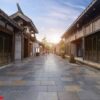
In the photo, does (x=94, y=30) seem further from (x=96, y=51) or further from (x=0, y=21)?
(x=0, y=21)

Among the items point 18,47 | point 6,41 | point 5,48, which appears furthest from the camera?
point 18,47

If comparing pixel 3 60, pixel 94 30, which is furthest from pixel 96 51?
pixel 3 60

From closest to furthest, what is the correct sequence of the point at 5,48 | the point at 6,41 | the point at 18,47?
the point at 5,48, the point at 6,41, the point at 18,47

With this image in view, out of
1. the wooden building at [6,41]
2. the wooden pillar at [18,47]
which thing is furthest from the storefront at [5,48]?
the wooden pillar at [18,47]

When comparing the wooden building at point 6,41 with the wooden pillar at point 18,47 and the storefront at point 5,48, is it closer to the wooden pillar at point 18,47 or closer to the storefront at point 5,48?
the storefront at point 5,48

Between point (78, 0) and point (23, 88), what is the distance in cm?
1018

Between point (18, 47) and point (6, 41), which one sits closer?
point (6, 41)

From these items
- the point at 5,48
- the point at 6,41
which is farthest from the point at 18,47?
the point at 5,48

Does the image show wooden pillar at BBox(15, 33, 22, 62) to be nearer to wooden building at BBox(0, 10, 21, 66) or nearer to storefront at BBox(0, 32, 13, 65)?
wooden building at BBox(0, 10, 21, 66)

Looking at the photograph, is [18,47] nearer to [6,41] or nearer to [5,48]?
[6,41]

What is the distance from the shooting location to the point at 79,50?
34.7m

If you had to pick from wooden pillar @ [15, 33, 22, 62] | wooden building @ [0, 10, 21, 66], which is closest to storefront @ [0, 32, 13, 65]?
wooden building @ [0, 10, 21, 66]

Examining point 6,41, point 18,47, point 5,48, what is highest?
point 6,41

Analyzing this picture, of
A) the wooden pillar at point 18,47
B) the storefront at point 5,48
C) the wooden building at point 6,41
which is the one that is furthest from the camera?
the wooden pillar at point 18,47
